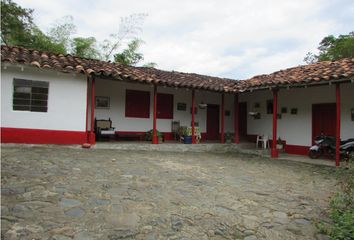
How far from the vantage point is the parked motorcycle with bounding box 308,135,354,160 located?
10.6m

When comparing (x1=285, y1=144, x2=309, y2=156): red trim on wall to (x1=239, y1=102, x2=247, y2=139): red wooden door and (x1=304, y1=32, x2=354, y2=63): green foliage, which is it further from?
(x1=304, y1=32, x2=354, y2=63): green foliage

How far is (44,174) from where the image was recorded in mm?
5957

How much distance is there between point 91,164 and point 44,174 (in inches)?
62.5

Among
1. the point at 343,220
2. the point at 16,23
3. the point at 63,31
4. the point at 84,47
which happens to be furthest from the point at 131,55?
the point at 343,220

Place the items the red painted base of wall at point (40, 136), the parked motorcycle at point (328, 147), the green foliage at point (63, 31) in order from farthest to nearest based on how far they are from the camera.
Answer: the green foliage at point (63, 31), the parked motorcycle at point (328, 147), the red painted base of wall at point (40, 136)

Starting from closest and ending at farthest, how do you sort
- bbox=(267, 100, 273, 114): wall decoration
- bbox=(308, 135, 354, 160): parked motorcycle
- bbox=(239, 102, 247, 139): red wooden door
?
bbox=(308, 135, 354, 160): parked motorcycle < bbox=(267, 100, 273, 114): wall decoration < bbox=(239, 102, 247, 139): red wooden door

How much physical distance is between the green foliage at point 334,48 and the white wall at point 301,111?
11517 millimetres

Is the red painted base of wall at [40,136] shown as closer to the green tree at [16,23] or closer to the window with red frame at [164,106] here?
the window with red frame at [164,106]

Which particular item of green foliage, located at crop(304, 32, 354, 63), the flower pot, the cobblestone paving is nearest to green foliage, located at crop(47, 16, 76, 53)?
the flower pot

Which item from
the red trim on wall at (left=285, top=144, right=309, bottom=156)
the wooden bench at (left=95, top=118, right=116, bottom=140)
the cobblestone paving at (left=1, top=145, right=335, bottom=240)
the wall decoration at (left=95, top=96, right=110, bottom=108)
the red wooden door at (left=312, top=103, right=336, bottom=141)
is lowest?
the cobblestone paving at (left=1, top=145, right=335, bottom=240)

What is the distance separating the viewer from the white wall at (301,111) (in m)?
11.6

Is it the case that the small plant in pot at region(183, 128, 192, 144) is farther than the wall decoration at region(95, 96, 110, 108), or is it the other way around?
the small plant in pot at region(183, 128, 192, 144)

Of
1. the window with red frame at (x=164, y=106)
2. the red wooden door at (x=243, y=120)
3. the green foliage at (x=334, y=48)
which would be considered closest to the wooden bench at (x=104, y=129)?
the window with red frame at (x=164, y=106)

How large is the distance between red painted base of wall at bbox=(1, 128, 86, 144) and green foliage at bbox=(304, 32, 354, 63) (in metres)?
20.2
